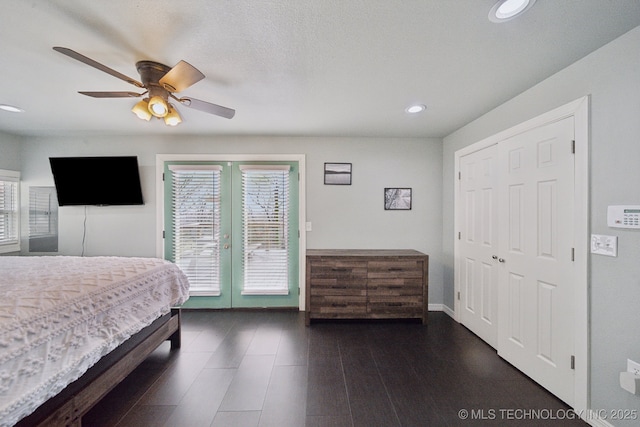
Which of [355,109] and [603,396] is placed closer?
[603,396]

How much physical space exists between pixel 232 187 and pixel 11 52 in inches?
87.0

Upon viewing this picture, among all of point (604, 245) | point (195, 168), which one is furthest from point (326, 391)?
point (195, 168)

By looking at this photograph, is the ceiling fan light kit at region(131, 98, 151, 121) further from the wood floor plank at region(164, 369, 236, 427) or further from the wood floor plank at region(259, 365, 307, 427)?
the wood floor plank at region(259, 365, 307, 427)

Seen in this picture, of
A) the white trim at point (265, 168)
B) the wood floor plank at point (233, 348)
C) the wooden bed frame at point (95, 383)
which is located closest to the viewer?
the wooden bed frame at point (95, 383)

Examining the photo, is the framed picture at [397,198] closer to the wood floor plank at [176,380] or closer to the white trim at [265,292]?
the white trim at [265,292]

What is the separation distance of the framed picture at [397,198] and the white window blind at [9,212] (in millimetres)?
5148

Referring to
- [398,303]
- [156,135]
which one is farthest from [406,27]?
[156,135]

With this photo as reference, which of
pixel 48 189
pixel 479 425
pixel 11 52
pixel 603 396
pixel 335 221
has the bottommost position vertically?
pixel 479 425

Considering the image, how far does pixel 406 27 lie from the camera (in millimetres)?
1486

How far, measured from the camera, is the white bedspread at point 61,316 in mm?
1209

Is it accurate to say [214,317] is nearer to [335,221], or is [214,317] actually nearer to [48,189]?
[335,221]

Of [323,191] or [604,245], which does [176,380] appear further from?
[604,245]

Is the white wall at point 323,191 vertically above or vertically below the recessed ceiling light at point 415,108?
below

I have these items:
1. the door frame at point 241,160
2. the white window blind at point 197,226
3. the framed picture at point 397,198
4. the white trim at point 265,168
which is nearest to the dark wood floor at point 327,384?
the white window blind at point 197,226
